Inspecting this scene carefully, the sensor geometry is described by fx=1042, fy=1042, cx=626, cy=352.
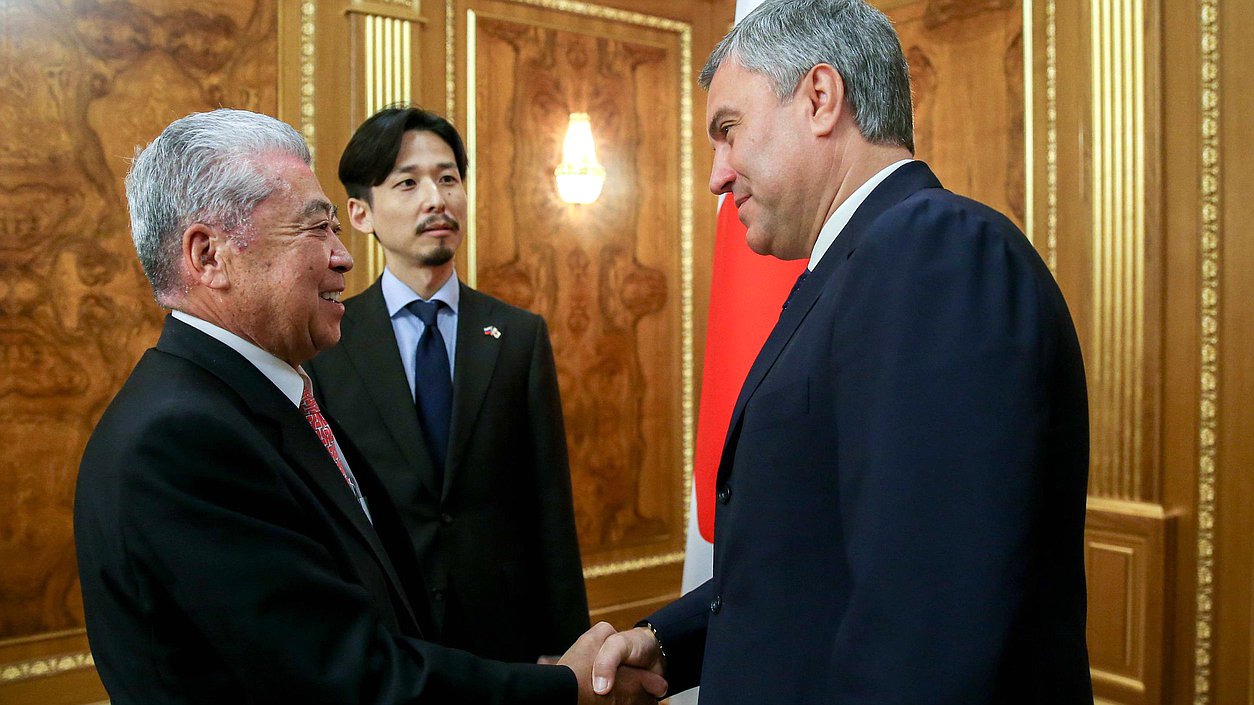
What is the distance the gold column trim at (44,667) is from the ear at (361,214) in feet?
7.03

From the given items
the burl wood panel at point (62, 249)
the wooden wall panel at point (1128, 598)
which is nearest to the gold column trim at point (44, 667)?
the burl wood panel at point (62, 249)

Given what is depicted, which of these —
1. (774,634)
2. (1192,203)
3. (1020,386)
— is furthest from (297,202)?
(1192,203)

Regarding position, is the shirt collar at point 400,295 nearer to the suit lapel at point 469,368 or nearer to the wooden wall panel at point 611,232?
the suit lapel at point 469,368

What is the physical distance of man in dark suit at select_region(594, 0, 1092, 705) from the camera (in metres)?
1.03

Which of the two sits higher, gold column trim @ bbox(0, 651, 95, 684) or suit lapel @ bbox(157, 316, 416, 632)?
suit lapel @ bbox(157, 316, 416, 632)

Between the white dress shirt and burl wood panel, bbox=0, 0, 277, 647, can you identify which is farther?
burl wood panel, bbox=0, 0, 277, 647

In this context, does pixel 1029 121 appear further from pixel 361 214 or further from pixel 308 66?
pixel 308 66

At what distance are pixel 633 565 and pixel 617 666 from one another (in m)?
3.62

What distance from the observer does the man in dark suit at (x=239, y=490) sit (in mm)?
1229

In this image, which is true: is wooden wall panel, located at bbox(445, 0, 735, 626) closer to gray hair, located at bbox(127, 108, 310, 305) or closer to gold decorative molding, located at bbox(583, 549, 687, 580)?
gold decorative molding, located at bbox(583, 549, 687, 580)

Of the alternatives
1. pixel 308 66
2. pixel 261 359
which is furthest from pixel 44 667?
pixel 261 359

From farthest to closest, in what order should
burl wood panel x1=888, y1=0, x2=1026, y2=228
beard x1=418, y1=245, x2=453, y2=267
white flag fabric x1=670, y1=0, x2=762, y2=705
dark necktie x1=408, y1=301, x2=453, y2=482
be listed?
burl wood panel x1=888, y1=0, x2=1026, y2=228 < white flag fabric x1=670, y1=0, x2=762, y2=705 < beard x1=418, y1=245, x2=453, y2=267 < dark necktie x1=408, y1=301, x2=453, y2=482

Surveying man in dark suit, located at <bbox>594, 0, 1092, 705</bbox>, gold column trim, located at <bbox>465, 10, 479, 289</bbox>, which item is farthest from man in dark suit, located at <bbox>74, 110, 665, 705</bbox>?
gold column trim, located at <bbox>465, 10, 479, 289</bbox>

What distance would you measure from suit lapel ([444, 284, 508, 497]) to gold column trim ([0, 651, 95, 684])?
2.19m
